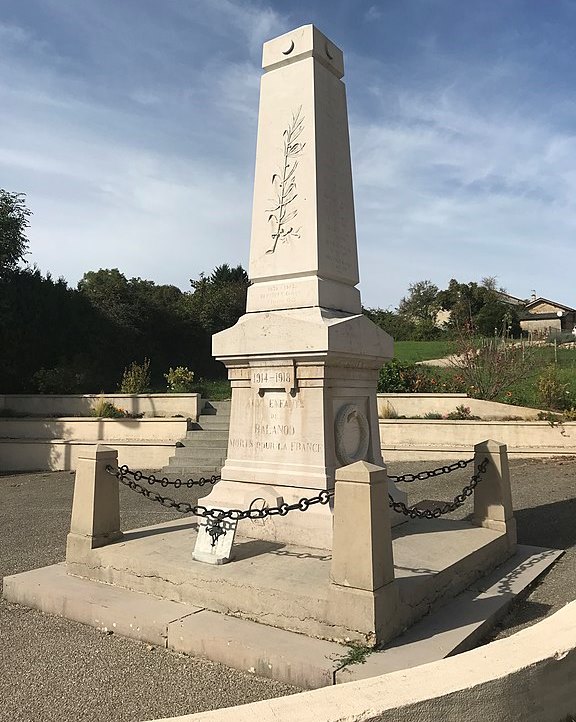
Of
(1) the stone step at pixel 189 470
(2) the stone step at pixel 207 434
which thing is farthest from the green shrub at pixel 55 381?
(1) the stone step at pixel 189 470

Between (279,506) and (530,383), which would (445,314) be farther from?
(279,506)

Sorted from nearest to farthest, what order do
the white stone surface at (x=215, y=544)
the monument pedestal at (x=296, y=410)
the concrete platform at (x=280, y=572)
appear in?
the concrete platform at (x=280, y=572) → the white stone surface at (x=215, y=544) → the monument pedestal at (x=296, y=410)

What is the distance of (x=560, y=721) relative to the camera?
9.17ft

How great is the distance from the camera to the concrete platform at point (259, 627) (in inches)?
138

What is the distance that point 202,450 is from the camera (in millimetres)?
13266

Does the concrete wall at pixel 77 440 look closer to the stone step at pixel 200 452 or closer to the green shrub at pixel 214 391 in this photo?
the stone step at pixel 200 452

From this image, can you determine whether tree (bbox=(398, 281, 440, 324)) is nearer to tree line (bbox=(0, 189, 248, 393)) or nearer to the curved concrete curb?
tree line (bbox=(0, 189, 248, 393))

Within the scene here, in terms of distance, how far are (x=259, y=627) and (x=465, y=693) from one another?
188 cm

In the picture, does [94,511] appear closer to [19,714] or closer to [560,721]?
[19,714]

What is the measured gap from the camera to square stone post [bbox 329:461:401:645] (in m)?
3.65

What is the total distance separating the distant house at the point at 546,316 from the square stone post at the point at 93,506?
193 feet

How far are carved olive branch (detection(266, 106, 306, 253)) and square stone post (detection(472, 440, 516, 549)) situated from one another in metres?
2.89

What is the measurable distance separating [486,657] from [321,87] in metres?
5.33

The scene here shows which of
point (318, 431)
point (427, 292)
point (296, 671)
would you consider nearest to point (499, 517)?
point (318, 431)
